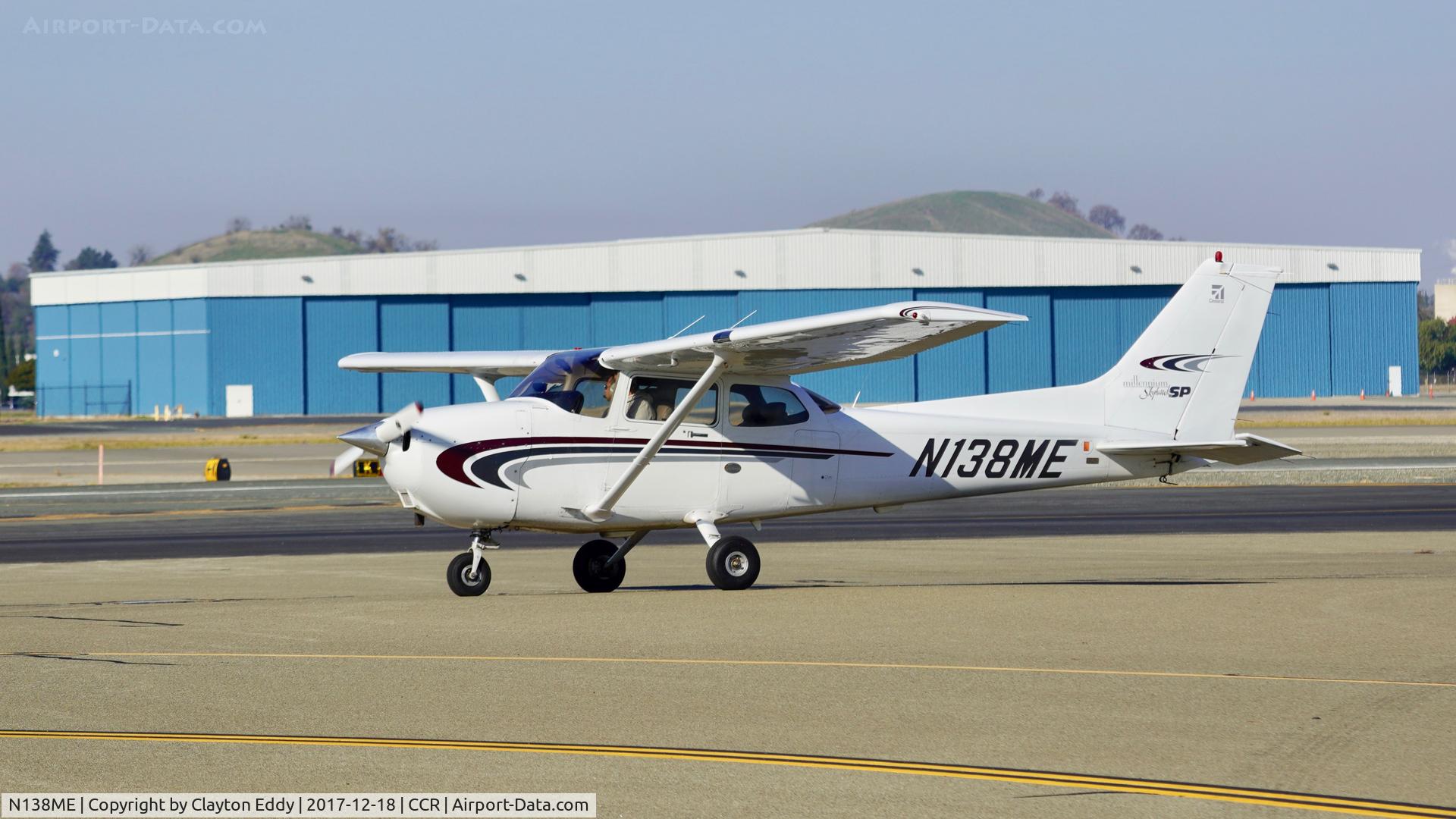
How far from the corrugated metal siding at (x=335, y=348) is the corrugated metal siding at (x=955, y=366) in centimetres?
2567

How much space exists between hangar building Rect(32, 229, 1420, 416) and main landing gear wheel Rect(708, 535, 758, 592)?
50180 mm

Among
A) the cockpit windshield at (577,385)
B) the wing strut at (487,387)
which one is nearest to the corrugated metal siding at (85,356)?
the wing strut at (487,387)

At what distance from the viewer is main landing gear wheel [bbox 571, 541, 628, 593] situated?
42.2 ft

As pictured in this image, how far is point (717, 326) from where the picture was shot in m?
63.8

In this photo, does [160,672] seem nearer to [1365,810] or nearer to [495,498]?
[495,498]

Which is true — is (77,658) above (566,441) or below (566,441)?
below

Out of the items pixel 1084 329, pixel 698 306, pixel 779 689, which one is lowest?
pixel 779 689

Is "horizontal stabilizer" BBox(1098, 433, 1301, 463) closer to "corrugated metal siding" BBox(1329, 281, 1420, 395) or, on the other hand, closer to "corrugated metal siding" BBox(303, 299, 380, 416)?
"corrugated metal siding" BBox(303, 299, 380, 416)

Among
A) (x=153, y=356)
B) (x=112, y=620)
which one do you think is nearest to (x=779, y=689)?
(x=112, y=620)

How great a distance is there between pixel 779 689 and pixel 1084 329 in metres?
61.8

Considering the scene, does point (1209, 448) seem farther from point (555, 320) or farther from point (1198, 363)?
point (555, 320)

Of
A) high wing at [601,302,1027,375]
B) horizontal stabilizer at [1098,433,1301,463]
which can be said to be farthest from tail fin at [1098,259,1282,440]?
high wing at [601,302,1027,375]

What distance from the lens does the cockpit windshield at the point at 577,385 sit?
1238 centimetres

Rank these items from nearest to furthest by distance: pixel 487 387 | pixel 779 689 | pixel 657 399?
pixel 779 689, pixel 657 399, pixel 487 387
